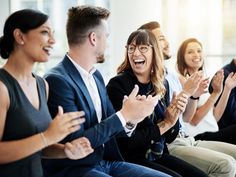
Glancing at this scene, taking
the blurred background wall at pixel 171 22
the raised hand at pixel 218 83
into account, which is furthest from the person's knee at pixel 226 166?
the blurred background wall at pixel 171 22

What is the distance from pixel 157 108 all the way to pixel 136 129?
9.3 inches

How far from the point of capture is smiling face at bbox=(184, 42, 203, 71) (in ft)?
9.40

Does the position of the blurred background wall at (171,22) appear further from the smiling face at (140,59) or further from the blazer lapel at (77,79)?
the blazer lapel at (77,79)

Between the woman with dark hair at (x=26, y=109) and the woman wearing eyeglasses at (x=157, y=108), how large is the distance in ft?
1.94

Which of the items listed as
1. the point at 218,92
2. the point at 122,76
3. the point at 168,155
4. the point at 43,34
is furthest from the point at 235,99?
the point at 43,34

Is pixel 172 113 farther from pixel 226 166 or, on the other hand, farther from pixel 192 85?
pixel 226 166

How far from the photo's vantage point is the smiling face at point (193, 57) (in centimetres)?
287

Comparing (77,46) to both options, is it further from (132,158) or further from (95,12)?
(132,158)

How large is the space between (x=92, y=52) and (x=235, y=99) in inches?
62.6

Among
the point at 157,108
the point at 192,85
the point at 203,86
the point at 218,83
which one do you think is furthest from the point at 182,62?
the point at 157,108

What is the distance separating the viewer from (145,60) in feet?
7.01

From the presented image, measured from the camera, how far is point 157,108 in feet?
7.20

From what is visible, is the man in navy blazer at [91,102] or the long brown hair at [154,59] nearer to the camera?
the man in navy blazer at [91,102]

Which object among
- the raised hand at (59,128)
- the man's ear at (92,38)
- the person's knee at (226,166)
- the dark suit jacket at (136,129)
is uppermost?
the man's ear at (92,38)
